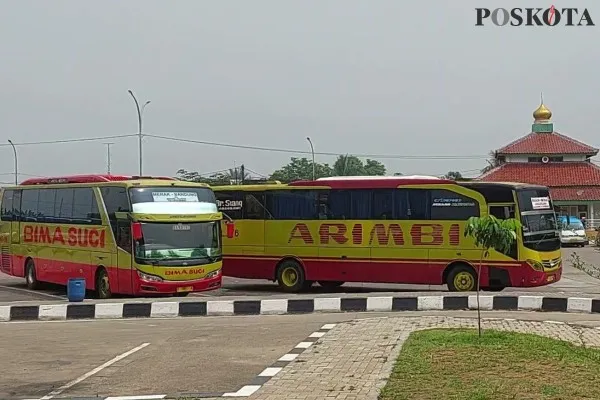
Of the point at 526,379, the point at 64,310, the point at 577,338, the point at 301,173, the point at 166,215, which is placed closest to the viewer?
the point at 526,379

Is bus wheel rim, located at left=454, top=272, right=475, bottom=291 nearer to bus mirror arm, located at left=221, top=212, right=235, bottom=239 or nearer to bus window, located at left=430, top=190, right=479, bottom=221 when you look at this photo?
bus window, located at left=430, top=190, right=479, bottom=221

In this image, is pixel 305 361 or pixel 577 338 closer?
pixel 305 361

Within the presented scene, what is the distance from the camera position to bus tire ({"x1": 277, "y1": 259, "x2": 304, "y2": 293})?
21828mm

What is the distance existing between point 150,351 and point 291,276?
11.0 metres

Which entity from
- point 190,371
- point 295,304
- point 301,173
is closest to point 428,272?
point 295,304

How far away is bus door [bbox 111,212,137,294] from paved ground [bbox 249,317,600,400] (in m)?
6.88

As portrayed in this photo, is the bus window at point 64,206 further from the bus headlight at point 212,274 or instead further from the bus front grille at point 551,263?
the bus front grille at point 551,263

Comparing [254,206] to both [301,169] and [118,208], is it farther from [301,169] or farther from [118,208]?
[301,169]

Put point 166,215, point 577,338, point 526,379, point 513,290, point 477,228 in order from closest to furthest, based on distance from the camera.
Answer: point 526,379 → point 477,228 → point 577,338 → point 166,215 → point 513,290

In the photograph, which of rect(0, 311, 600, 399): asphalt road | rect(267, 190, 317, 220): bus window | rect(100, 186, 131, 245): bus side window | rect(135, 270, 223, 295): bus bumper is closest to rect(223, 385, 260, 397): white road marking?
rect(0, 311, 600, 399): asphalt road

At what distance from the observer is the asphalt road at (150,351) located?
8.77 m

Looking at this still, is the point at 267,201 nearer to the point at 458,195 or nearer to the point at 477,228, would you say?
the point at 458,195

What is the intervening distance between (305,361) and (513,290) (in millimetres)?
12959

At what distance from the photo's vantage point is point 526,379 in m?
7.94
